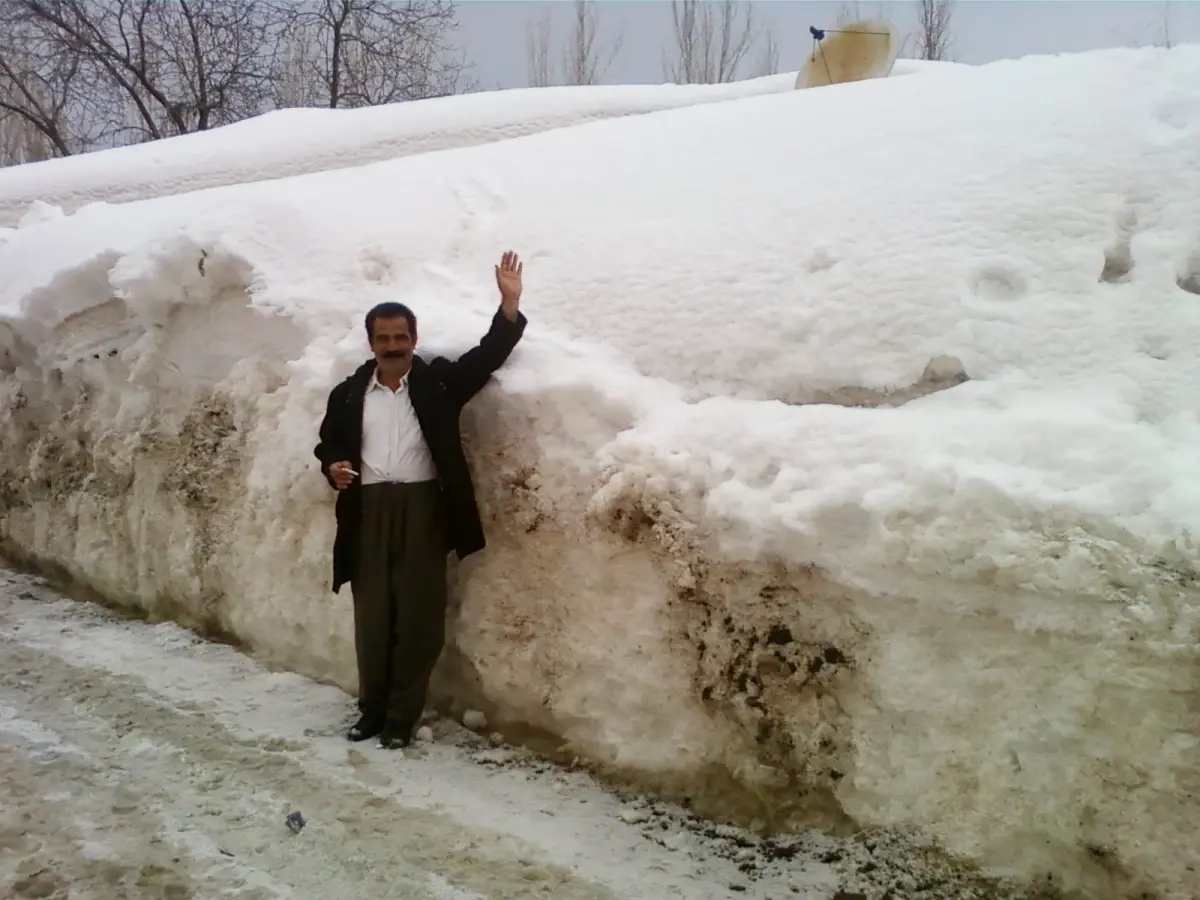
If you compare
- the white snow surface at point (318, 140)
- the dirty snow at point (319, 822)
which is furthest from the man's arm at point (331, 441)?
the white snow surface at point (318, 140)

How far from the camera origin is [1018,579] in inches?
88.0

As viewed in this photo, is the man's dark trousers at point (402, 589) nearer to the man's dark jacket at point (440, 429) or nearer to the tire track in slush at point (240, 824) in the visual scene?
the man's dark jacket at point (440, 429)

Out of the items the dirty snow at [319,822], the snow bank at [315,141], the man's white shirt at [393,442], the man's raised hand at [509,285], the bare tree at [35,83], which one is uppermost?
the bare tree at [35,83]

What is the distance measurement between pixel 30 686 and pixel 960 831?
11.1 feet

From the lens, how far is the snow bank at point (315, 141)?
26.5 feet

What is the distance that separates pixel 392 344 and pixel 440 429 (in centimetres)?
33

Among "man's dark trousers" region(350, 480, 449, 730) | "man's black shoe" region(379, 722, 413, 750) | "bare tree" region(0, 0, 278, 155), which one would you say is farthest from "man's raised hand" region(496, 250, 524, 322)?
"bare tree" region(0, 0, 278, 155)

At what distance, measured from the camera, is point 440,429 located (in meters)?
3.14

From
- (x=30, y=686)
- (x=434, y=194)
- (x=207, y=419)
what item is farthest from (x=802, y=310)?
(x=30, y=686)

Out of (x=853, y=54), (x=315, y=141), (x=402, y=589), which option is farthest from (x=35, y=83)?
(x=402, y=589)

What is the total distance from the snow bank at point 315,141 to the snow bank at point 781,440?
3.41m

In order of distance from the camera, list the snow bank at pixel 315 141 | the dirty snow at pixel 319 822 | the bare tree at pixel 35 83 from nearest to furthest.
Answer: the dirty snow at pixel 319 822 < the snow bank at pixel 315 141 < the bare tree at pixel 35 83

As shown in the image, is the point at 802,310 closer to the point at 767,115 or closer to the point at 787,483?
the point at 787,483

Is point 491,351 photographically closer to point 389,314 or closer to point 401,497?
point 389,314
